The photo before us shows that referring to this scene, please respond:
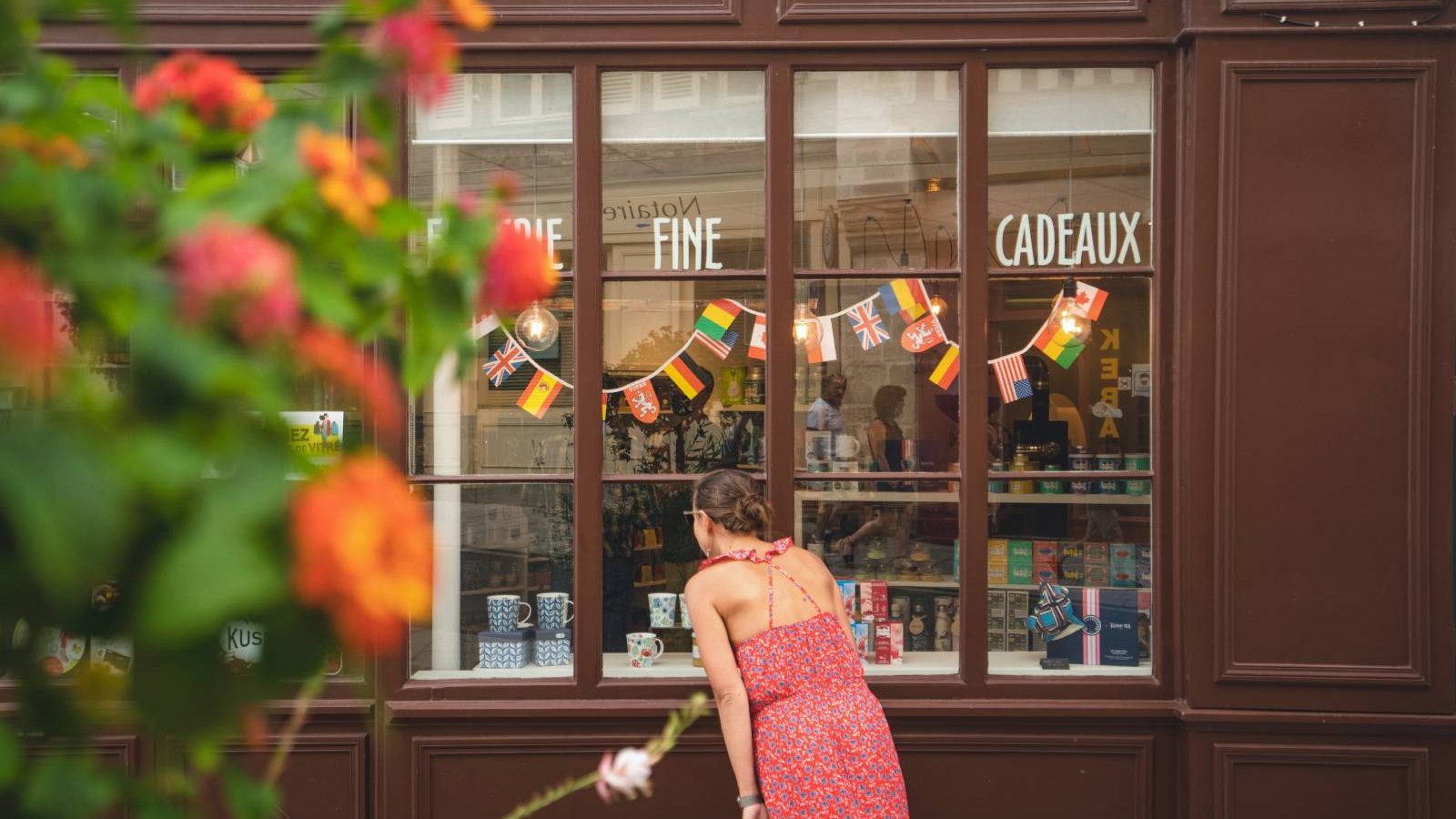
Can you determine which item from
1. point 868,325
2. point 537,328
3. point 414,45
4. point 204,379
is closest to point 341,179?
point 414,45

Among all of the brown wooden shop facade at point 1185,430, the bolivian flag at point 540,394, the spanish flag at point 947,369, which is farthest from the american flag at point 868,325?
the bolivian flag at point 540,394

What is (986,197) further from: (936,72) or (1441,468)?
(1441,468)

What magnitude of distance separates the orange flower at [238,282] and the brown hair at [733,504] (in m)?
2.90

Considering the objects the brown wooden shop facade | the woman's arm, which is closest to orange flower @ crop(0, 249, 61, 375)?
the woman's arm

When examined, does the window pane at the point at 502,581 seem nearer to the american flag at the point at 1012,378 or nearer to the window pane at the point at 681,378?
the window pane at the point at 681,378

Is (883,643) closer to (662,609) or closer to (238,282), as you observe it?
(662,609)

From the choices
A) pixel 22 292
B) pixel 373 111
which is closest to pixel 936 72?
pixel 373 111

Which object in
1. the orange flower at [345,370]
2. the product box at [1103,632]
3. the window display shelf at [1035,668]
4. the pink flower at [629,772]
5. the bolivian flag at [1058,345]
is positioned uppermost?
the bolivian flag at [1058,345]

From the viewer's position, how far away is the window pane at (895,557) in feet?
15.4

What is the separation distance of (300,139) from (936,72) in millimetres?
4051

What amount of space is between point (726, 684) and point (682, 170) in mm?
2202

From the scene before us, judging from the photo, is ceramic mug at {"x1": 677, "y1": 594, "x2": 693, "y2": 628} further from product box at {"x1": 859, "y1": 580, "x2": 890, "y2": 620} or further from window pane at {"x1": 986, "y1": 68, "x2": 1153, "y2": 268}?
window pane at {"x1": 986, "y1": 68, "x2": 1153, "y2": 268}

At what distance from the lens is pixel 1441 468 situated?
4.30 metres

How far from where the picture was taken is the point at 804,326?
15.5 ft
